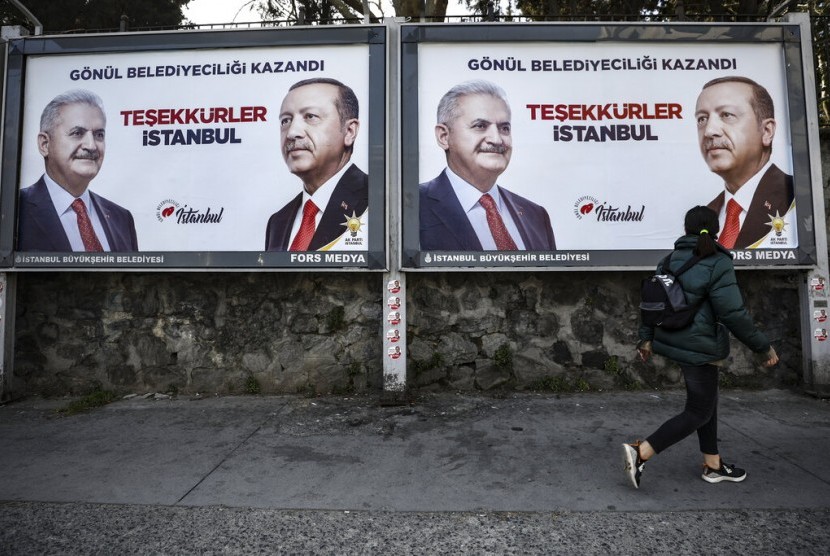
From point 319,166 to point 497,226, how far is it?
2.01 meters

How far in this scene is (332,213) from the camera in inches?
195

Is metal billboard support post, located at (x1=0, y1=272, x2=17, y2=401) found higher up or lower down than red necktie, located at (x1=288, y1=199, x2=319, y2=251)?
lower down

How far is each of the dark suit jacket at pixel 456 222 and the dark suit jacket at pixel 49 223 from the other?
3.19 meters

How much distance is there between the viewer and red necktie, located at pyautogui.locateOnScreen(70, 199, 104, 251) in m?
5.09

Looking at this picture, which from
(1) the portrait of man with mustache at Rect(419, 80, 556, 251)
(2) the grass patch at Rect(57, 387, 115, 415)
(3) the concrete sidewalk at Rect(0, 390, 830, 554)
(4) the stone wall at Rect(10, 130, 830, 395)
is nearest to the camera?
(3) the concrete sidewalk at Rect(0, 390, 830, 554)

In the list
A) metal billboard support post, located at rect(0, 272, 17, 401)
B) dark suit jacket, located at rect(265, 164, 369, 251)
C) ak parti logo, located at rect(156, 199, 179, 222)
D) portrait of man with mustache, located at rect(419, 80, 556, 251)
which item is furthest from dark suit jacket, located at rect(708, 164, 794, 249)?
metal billboard support post, located at rect(0, 272, 17, 401)

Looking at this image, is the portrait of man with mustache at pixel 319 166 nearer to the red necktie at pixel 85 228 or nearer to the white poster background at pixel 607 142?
the white poster background at pixel 607 142

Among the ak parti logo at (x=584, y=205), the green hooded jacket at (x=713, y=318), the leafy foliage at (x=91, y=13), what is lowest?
the green hooded jacket at (x=713, y=318)

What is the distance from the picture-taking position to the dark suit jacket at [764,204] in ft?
16.1

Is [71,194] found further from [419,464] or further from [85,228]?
[419,464]

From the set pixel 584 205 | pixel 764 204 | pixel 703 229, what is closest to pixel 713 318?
pixel 703 229

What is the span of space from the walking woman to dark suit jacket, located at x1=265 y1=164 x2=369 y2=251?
3.06 meters

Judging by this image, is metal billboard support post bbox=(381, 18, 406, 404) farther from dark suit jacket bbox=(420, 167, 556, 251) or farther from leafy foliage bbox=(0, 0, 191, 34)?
leafy foliage bbox=(0, 0, 191, 34)

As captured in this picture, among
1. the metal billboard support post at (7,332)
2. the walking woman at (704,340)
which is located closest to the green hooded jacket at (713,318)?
the walking woman at (704,340)
